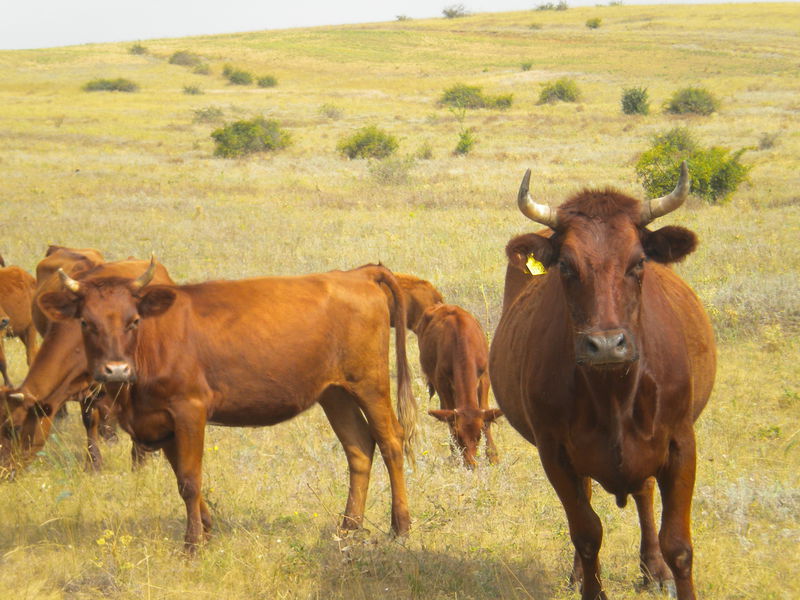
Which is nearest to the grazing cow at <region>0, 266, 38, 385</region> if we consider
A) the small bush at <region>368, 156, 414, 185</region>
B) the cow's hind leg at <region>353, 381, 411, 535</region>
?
the cow's hind leg at <region>353, 381, 411, 535</region>

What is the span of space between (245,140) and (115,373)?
30299 mm

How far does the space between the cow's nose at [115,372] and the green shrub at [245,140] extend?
96.1ft

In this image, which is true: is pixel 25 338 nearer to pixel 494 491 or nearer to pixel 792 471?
pixel 494 491

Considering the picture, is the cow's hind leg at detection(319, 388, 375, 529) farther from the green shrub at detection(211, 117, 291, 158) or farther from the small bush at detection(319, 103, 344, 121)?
the small bush at detection(319, 103, 344, 121)

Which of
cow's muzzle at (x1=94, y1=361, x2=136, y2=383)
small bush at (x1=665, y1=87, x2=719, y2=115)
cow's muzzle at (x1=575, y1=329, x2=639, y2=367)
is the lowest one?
small bush at (x1=665, y1=87, x2=719, y2=115)

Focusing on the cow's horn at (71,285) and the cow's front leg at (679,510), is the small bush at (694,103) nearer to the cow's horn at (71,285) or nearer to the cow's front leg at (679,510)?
the cow's horn at (71,285)

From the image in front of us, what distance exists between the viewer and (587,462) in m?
4.55

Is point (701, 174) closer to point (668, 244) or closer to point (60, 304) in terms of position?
point (668, 244)

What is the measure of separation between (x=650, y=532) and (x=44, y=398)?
14.4 ft

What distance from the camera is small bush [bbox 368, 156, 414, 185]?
1017 inches

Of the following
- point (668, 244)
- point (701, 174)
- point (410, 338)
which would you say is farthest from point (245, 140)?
point (668, 244)

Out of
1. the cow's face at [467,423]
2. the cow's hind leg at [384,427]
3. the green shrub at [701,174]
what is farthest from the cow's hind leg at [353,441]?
the green shrub at [701,174]

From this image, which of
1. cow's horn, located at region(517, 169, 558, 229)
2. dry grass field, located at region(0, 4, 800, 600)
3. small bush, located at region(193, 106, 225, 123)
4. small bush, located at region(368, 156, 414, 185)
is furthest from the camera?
small bush, located at region(193, 106, 225, 123)

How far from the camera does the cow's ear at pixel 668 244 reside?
432 centimetres
